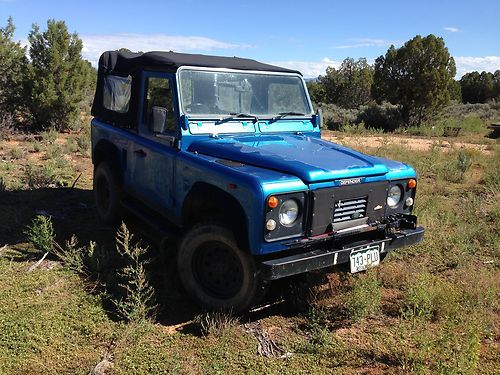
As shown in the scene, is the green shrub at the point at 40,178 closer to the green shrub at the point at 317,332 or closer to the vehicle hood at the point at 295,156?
the vehicle hood at the point at 295,156

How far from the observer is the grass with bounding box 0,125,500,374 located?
324 centimetres

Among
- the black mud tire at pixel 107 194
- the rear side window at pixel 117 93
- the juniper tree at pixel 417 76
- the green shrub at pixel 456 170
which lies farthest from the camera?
the juniper tree at pixel 417 76

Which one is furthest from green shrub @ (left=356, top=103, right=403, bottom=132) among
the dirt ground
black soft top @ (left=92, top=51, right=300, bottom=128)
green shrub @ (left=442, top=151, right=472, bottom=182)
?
black soft top @ (left=92, top=51, right=300, bottom=128)

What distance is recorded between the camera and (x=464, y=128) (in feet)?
68.3

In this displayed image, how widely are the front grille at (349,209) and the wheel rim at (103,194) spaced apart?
335 centimetres

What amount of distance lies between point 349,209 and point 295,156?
64 centimetres

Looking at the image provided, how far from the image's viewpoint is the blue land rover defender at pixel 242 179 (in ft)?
11.3

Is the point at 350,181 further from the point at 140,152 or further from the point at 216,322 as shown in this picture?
the point at 140,152

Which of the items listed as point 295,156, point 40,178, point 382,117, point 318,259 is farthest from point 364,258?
point 382,117

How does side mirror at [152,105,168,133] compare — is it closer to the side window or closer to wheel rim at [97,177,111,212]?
the side window

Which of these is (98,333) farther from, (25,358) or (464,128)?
(464,128)

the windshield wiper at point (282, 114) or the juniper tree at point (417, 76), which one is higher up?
the juniper tree at point (417, 76)

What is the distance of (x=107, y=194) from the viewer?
236 inches

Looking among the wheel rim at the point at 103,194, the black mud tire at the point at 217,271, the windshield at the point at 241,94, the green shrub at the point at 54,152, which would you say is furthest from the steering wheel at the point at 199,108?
the green shrub at the point at 54,152
